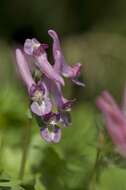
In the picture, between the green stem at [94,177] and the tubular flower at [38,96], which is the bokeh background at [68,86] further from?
the tubular flower at [38,96]

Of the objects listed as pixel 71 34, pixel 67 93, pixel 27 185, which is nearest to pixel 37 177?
pixel 27 185

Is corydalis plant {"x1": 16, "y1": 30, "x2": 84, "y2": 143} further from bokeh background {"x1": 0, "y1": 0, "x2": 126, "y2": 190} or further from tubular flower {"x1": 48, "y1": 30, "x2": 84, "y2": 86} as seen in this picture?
bokeh background {"x1": 0, "y1": 0, "x2": 126, "y2": 190}

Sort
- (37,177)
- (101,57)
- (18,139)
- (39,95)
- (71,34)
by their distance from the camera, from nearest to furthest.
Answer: (39,95) < (37,177) < (18,139) < (101,57) < (71,34)

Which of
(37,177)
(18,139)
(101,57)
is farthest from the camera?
(101,57)

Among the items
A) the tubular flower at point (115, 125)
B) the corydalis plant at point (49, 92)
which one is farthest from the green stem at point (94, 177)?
the tubular flower at point (115, 125)

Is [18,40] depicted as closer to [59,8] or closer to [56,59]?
[59,8]

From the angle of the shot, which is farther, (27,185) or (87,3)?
(87,3)
